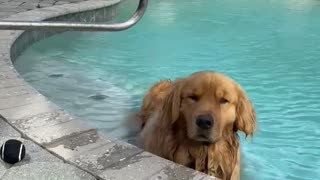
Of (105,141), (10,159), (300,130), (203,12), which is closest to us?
(10,159)

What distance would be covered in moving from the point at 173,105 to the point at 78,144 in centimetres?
60

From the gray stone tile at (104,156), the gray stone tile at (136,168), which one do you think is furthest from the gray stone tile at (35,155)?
the gray stone tile at (136,168)

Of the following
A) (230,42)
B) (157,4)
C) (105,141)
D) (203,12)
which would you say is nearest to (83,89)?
(105,141)

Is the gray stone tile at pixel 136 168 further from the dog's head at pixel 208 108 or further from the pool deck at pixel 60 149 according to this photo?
the dog's head at pixel 208 108

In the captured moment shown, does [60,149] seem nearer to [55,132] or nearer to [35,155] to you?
[35,155]

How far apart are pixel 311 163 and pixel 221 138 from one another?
5.14ft

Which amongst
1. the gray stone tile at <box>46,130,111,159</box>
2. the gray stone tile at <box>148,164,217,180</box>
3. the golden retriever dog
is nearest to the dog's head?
the golden retriever dog

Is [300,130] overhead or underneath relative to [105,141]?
underneath

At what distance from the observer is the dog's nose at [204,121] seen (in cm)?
263

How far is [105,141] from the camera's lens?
2865mm

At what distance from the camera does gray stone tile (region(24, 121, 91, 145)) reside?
2825 mm

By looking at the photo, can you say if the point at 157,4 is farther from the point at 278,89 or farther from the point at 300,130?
the point at 300,130

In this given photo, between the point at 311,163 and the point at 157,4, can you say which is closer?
the point at 311,163

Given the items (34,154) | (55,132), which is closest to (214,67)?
(55,132)
